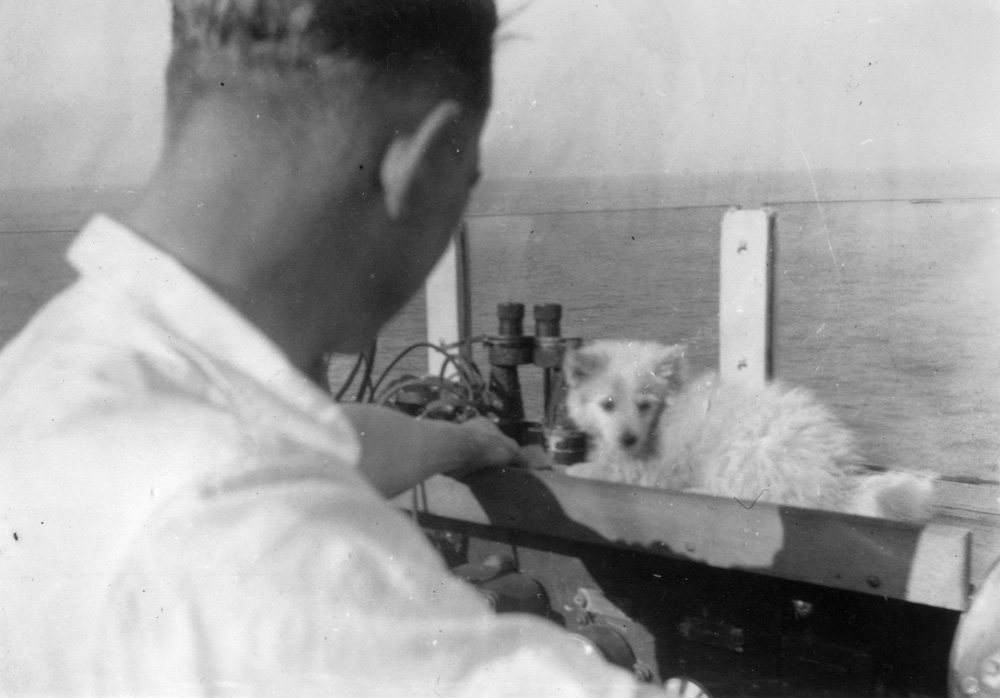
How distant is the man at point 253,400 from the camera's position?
21.9 inches

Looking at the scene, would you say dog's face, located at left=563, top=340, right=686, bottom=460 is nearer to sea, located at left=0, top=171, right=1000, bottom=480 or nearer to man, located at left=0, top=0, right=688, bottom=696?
sea, located at left=0, top=171, right=1000, bottom=480

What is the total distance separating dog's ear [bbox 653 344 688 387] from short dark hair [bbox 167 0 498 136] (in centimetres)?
73

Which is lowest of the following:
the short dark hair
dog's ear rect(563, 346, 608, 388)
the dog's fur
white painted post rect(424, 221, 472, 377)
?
the dog's fur

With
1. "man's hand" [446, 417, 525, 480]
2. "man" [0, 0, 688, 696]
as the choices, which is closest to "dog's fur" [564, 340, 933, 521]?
"man's hand" [446, 417, 525, 480]

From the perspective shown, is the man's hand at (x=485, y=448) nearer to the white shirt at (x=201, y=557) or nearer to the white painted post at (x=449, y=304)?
the white painted post at (x=449, y=304)

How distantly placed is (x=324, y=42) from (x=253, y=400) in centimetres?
31

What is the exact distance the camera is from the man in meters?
0.56

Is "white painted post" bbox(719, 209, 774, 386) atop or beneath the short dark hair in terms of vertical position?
beneath

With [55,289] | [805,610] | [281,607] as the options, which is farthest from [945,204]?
[55,289]

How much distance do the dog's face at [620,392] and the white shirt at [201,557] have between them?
985 millimetres

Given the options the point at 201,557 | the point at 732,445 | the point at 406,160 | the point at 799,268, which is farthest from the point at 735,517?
the point at 201,557

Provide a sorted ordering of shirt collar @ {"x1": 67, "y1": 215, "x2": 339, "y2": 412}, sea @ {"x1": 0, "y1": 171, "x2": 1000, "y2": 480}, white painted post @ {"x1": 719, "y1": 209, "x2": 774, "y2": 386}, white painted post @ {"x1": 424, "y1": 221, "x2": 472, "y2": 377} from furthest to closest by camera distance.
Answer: white painted post @ {"x1": 719, "y1": 209, "x2": 774, "y2": 386} < white painted post @ {"x1": 424, "y1": 221, "x2": 472, "y2": 377} < sea @ {"x1": 0, "y1": 171, "x2": 1000, "y2": 480} < shirt collar @ {"x1": 67, "y1": 215, "x2": 339, "y2": 412}

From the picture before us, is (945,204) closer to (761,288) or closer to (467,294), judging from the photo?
(761,288)

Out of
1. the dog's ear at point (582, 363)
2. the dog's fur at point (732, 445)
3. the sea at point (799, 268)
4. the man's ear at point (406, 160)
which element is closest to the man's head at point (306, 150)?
the man's ear at point (406, 160)
